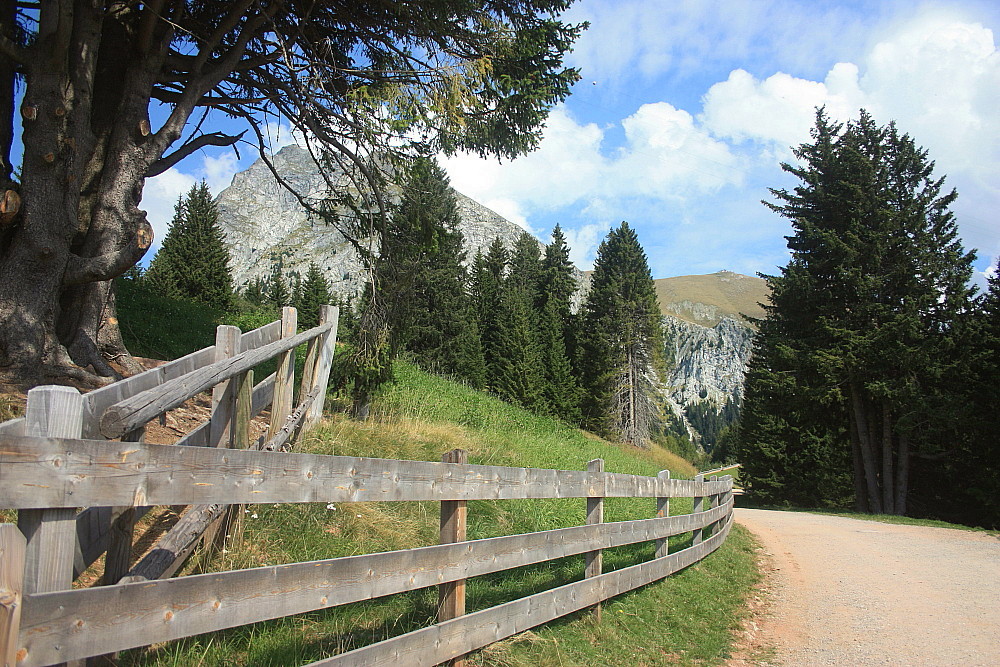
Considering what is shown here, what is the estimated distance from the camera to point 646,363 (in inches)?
1743

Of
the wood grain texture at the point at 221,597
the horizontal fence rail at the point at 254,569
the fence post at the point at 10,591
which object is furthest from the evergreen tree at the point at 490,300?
the fence post at the point at 10,591

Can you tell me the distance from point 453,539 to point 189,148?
7.50 meters

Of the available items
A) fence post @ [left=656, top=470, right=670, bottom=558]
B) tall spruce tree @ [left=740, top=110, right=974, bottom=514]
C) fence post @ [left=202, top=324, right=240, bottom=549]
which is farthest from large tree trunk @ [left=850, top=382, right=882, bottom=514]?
fence post @ [left=202, top=324, right=240, bottom=549]

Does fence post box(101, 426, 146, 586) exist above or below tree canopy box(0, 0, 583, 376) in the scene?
below

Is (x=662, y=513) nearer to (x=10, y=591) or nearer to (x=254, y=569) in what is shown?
(x=254, y=569)

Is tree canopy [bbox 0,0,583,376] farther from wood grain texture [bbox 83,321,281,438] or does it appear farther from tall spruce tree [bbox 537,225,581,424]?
tall spruce tree [bbox 537,225,581,424]

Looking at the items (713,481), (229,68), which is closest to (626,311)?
(713,481)

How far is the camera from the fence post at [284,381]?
18.7ft

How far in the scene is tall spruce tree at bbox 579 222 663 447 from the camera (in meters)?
42.5

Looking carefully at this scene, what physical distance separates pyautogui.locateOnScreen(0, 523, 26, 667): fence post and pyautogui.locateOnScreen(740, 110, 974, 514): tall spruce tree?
914 inches

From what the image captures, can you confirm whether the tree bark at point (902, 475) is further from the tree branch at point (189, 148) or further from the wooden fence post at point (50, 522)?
the wooden fence post at point (50, 522)

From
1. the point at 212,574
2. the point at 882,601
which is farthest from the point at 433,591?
the point at 882,601

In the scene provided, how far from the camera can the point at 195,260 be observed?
39.8 metres

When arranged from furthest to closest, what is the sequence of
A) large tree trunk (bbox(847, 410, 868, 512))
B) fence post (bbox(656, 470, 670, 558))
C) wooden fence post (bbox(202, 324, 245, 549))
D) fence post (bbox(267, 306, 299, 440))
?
large tree trunk (bbox(847, 410, 868, 512)), fence post (bbox(656, 470, 670, 558)), fence post (bbox(267, 306, 299, 440)), wooden fence post (bbox(202, 324, 245, 549))
